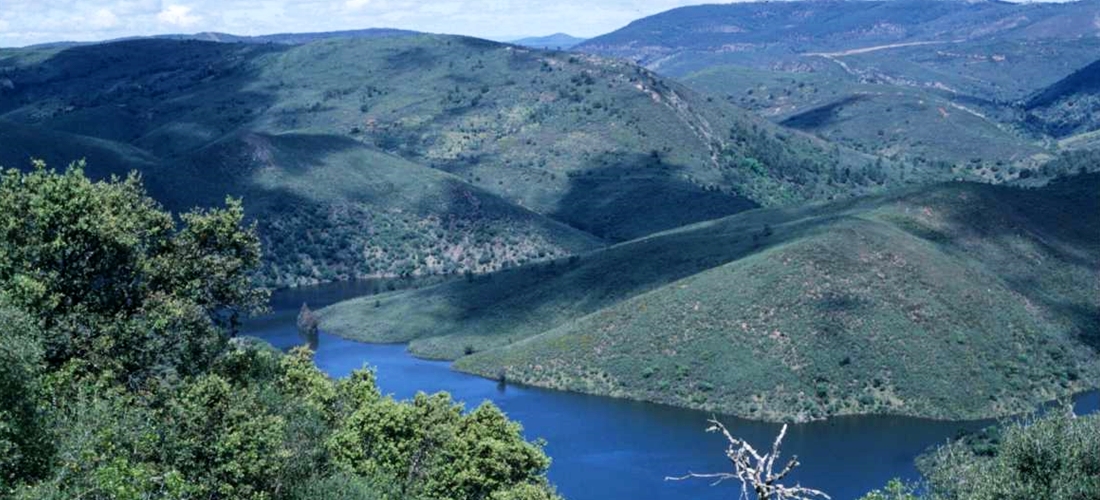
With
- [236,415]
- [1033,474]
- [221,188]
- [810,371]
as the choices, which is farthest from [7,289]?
[221,188]

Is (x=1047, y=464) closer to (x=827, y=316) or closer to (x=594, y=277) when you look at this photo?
(x=827, y=316)

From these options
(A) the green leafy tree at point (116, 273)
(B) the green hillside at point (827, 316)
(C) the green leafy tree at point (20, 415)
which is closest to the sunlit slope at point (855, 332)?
(B) the green hillside at point (827, 316)

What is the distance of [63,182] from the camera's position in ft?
123

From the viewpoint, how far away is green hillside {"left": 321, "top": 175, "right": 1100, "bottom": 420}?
99625mm

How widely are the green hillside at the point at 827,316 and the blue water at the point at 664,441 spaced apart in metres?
2.39

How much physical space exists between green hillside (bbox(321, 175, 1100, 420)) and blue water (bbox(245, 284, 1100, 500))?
2.39 metres

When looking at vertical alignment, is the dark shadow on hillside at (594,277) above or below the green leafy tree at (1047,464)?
below

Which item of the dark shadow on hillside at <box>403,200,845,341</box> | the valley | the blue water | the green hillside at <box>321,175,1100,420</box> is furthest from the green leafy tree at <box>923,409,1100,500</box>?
the dark shadow on hillside at <box>403,200,845,341</box>

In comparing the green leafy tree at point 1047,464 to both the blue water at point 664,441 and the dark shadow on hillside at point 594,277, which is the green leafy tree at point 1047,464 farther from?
the dark shadow on hillside at point 594,277

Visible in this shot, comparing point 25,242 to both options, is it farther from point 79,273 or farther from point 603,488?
point 603,488

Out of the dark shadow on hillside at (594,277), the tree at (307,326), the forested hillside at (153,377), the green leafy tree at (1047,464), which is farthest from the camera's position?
the tree at (307,326)

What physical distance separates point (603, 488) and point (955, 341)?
3879 centimetres

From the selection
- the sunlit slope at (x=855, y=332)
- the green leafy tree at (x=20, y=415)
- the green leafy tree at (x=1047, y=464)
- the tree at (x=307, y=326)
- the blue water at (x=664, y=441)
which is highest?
the green leafy tree at (x=20, y=415)

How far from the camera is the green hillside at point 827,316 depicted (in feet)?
327
